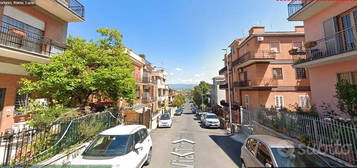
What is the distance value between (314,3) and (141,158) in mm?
11819

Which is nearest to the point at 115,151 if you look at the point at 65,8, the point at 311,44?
the point at 65,8

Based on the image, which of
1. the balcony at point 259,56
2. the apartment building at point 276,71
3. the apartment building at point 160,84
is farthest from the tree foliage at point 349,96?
the apartment building at point 160,84

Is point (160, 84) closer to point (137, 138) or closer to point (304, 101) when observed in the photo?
point (304, 101)

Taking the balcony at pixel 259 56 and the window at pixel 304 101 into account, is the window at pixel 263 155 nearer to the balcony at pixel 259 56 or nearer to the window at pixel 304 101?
the balcony at pixel 259 56

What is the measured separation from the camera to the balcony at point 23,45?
6419 mm

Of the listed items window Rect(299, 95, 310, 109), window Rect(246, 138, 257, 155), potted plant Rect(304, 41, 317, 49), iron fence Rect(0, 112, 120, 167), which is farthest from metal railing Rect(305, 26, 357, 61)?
iron fence Rect(0, 112, 120, 167)

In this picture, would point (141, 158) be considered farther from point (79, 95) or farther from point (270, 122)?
point (270, 122)

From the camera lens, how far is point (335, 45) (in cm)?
734

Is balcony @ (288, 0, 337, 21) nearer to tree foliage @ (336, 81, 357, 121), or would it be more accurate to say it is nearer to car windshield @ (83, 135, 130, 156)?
tree foliage @ (336, 81, 357, 121)

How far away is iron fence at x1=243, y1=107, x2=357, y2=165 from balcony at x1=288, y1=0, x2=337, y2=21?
20.8 feet

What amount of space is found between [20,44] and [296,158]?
1219 cm

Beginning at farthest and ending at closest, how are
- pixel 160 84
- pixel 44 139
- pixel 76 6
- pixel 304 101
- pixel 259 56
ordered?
pixel 160 84 → pixel 259 56 → pixel 304 101 → pixel 76 6 → pixel 44 139

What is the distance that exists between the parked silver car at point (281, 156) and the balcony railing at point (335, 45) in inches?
233

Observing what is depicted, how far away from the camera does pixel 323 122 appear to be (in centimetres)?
537
